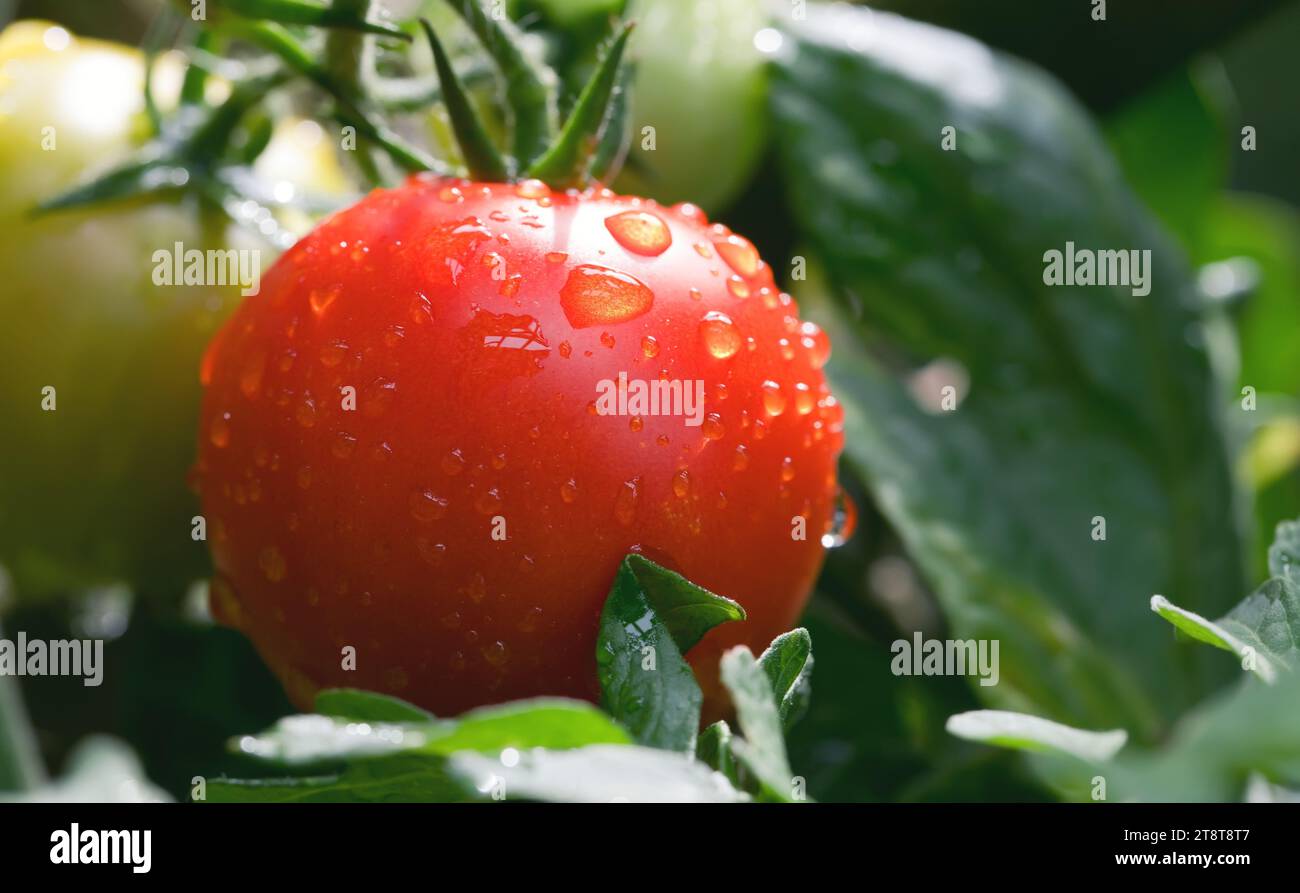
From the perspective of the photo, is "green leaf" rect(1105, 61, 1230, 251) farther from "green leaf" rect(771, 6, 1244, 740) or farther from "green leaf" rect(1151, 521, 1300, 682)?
"green leaf" rect(1151, 521, 1300, 682)

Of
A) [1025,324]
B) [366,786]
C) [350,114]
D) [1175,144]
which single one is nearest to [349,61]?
[350,114]

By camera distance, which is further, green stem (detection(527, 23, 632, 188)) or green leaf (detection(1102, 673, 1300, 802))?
green stem (detection(527, 23, 632, 188))

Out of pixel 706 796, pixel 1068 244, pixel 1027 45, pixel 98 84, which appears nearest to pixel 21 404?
pixel 98 84

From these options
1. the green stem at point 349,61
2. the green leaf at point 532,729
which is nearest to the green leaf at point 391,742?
the green leaf at point 532,729

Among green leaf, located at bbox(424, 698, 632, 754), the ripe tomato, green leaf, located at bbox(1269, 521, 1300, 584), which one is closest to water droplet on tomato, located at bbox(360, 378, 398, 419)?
the ripe tomato

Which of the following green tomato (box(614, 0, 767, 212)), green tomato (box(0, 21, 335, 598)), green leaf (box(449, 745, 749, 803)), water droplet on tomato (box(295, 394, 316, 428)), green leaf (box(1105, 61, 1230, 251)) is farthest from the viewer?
green leaf (box(1105, 61, 1230, 251))

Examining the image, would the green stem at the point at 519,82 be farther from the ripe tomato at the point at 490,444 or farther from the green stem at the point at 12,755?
the green stem at the point at 12,755
